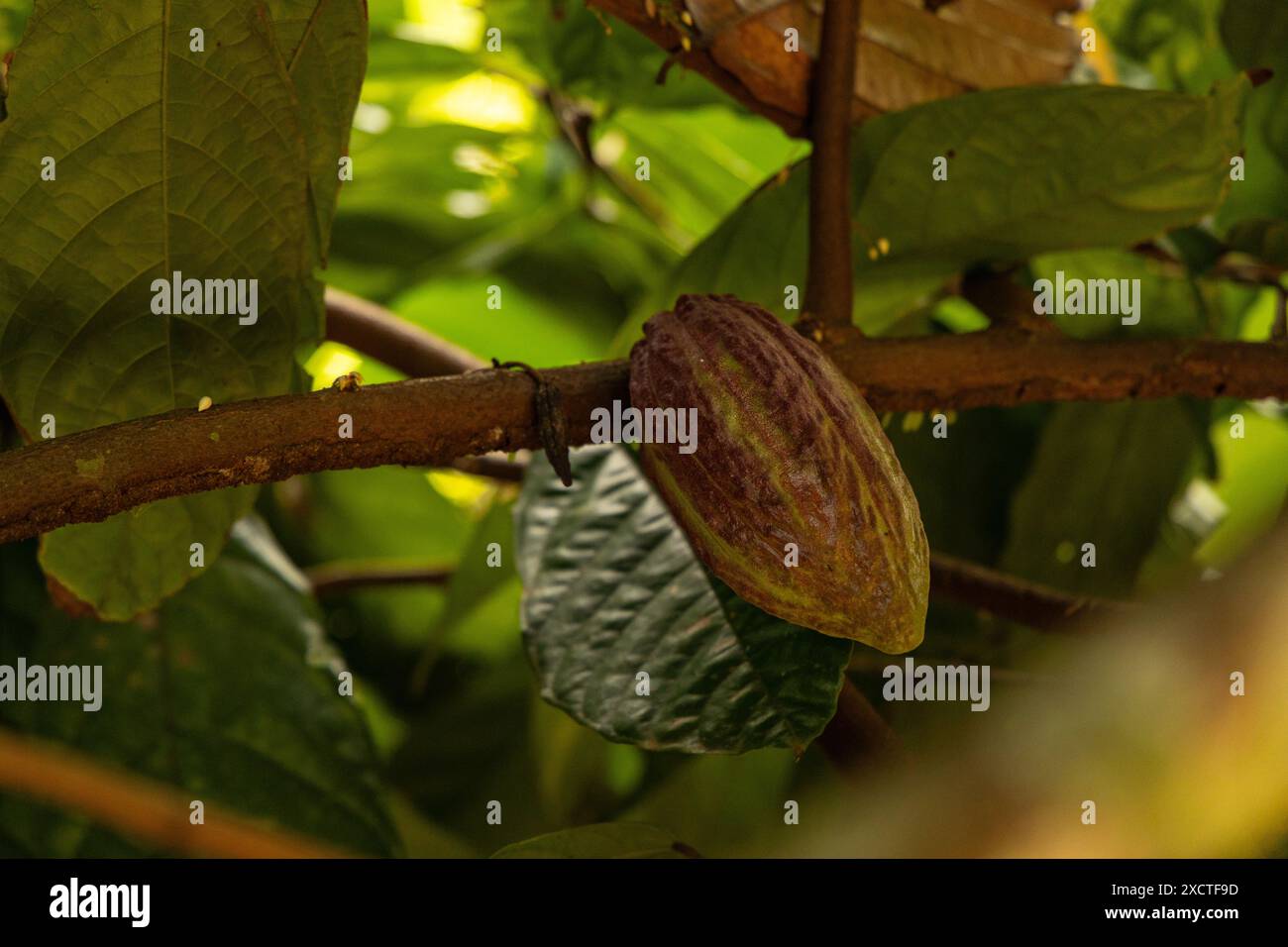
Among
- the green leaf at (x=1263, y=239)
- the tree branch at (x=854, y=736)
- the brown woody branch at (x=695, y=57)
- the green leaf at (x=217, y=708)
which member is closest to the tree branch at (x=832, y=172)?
the brown woody branch at (x=695, y=57)

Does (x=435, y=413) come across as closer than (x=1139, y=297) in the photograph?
Yes

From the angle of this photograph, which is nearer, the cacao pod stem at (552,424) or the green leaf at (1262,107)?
the cacao pod stem at (552,424)

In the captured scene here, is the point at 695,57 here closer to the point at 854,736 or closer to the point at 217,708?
the point at 854,736

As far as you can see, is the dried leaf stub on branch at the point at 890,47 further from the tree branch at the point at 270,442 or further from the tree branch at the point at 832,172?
the tree branch at the point at 270,442

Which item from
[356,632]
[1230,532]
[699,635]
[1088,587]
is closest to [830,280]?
[699,635]

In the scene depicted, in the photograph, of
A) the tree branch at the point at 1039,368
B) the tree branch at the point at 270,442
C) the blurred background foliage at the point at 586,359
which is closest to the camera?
the tree branch at the point at 270,442

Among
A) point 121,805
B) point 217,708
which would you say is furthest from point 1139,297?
point 121,805

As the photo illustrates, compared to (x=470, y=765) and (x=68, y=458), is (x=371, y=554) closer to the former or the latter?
(x=470, y=765)
